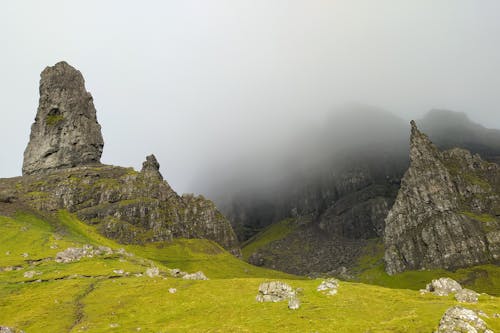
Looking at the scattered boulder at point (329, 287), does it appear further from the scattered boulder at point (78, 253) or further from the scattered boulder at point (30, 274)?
the scattered boulder at point (78, 253)

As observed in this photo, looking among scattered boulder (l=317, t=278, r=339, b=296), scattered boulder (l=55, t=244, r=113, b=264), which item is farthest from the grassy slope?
scattered boulder (l=55, t=244, r=113, b=264)

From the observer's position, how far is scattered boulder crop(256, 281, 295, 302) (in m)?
80.9

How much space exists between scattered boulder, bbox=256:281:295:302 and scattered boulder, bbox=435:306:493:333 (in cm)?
3493

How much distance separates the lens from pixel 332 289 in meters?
85.1

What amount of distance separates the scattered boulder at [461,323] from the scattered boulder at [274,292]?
34931mm

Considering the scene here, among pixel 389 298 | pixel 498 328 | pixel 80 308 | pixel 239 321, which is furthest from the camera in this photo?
pixel 80 308

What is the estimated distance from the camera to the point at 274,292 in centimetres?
8281

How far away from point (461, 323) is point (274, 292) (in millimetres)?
41429

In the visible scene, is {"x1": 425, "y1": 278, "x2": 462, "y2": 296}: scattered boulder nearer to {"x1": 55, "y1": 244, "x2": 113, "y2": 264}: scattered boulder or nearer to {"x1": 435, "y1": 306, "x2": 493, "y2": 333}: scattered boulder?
{"x1": 435, "y1": 306, "x2": 493, "y2": 333}: scattered boulder

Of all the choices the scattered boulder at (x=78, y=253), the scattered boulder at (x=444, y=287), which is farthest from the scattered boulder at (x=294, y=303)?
the scattered boulder at (x=78, y=253)

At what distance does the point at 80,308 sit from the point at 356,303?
2648 inches

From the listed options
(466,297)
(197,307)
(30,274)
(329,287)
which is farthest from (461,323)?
(30,274)

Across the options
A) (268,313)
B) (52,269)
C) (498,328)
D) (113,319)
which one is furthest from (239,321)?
(52,269)

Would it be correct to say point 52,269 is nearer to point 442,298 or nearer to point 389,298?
point 389,298
